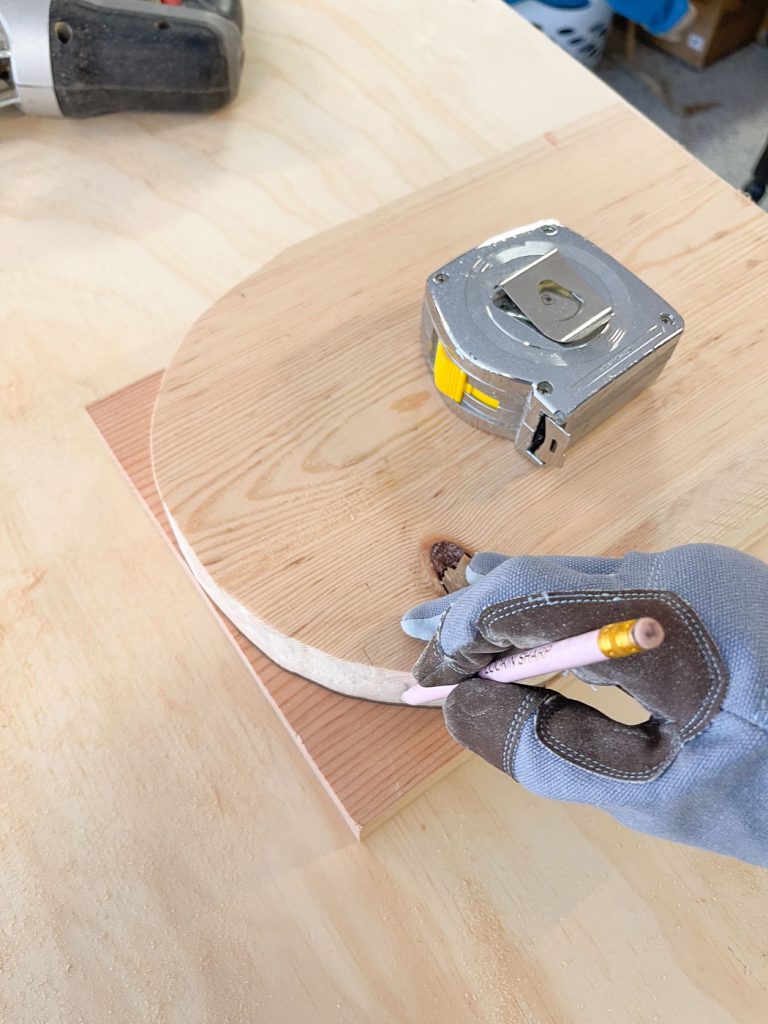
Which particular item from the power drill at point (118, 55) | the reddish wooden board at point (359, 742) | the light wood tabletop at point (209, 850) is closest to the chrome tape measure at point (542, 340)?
the light wood tabletop at point (209, 850)

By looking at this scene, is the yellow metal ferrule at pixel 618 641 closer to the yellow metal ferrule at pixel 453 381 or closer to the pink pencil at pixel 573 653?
the pink pencil at pixel 573 653

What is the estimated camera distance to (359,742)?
65 centimetres

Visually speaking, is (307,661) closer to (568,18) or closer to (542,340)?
(542,340)

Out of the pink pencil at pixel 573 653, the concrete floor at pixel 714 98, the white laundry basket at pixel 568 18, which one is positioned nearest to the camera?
the pink pencil at pixel 573 653

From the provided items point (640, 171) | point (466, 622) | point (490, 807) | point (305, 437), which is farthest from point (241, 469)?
point (640, 171)

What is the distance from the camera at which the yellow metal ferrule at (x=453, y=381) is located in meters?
0.63

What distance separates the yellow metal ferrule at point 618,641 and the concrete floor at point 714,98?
69.2 inches

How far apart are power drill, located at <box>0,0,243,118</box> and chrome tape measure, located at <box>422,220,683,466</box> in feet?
1.65

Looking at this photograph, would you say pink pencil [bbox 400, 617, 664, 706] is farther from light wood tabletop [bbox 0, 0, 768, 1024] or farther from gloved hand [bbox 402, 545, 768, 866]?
light wood tabletop [bbox 0, 0, 768, 1024]

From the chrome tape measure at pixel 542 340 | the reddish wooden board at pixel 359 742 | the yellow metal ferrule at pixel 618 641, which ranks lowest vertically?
the reddish wooden board at pixel 359 742

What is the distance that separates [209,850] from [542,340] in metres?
0.47

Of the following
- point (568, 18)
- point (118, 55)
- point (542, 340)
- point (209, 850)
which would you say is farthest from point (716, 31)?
point (209, 850)

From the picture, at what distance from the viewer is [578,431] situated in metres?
0.63

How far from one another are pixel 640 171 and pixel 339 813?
0.69m
